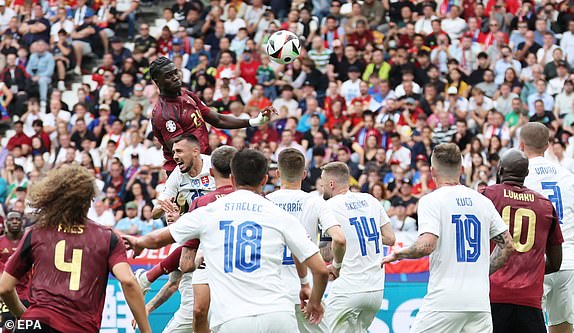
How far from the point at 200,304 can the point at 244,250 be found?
2.71 m

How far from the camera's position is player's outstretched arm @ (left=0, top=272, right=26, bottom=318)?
802 centimetres

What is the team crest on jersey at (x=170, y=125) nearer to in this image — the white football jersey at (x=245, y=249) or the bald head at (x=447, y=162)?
the bald head at (x=447, y=162)

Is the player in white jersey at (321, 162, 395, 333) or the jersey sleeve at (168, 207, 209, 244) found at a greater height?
the jersey sleeve at (168, 207, 209, 244)

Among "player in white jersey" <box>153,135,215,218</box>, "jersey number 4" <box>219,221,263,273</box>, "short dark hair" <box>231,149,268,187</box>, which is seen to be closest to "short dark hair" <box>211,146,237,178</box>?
"short dark hair" <box>231,149,268,187</box>

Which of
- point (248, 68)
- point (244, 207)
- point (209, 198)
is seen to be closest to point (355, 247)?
point (209, 198)

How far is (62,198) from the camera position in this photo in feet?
26.3

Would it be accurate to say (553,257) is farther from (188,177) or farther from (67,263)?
(67,263)

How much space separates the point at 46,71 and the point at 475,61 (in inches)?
434

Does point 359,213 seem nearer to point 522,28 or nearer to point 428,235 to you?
point 428,235

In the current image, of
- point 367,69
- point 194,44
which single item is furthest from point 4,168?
point 367,69

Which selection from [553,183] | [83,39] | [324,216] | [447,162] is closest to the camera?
[447,162]

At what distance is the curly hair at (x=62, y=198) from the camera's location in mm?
8008

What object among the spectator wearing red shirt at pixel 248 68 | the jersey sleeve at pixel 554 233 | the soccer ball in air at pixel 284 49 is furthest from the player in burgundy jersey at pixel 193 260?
the spectator wearing red shirt at pixel 248 68

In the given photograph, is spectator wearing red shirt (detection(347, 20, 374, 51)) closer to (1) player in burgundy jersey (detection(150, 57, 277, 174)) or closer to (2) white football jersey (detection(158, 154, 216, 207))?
(1) player in burgundy jersey (detection(150, 57, 277, 174))
